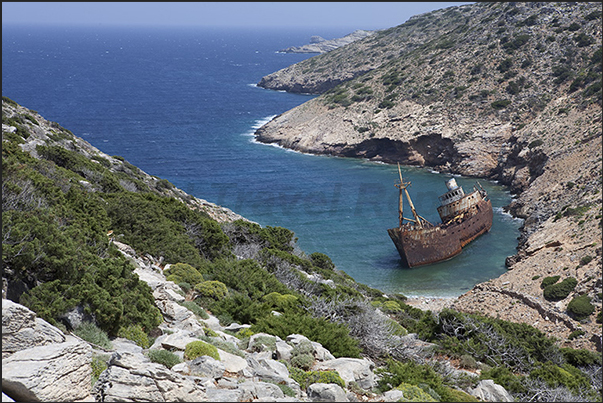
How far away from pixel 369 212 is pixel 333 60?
294 feet

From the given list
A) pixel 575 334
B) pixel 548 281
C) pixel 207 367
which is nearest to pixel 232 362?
pixel 207 367

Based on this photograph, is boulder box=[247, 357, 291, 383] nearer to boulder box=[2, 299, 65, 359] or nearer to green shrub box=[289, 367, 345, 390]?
green shrub box=[289, 367, 345, 390]

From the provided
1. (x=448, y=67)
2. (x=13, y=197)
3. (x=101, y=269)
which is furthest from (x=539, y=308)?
(x=448, y=67)

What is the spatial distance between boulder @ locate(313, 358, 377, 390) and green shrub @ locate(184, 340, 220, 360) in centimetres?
239

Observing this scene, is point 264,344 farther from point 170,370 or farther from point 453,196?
A: point 453,196

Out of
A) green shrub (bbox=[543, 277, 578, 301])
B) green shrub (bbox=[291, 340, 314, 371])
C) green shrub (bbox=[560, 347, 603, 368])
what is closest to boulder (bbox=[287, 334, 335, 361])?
green shrub (bbox=[291, 340, 314, 371])

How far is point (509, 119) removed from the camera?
229 ft

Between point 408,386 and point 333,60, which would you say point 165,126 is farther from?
point 408,386

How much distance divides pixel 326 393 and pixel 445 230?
119 feet

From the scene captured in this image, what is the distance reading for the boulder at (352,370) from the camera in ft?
35.9

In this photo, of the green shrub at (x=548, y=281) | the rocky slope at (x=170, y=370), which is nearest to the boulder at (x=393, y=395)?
the rocky slope at (x=170, y=370)

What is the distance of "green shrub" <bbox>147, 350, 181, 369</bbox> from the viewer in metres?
9.75

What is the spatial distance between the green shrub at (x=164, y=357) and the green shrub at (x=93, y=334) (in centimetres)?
114

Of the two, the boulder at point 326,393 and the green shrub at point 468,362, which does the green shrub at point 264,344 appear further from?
the green shrub at point 468,362
